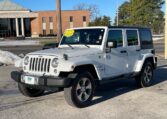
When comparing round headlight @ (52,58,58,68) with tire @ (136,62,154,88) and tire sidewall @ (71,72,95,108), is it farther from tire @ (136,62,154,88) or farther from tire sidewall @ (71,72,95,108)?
tire @ (136,62,154,88)

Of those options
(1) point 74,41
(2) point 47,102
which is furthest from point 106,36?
(2) point 47,102

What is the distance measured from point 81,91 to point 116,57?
5.59 ft

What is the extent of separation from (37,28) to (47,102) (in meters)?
95.6

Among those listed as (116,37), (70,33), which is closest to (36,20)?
(70,33)

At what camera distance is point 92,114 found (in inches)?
287

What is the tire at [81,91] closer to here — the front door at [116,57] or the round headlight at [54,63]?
the round headlight at [54,63]

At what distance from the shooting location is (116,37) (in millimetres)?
9336

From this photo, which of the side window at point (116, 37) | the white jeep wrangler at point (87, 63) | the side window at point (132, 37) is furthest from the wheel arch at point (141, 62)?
the side window at point (116, 37)

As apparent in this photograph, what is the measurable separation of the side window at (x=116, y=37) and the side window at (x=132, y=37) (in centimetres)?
A: 41

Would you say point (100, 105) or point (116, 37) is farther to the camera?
point (116, 37)

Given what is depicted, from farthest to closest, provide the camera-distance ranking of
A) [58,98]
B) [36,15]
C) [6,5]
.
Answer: [6,5] → [36,15] → [58,98]

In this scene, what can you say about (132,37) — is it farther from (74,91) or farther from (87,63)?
(74,91)

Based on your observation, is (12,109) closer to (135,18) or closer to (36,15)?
(135,18)

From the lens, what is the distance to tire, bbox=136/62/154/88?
10.3 meters
